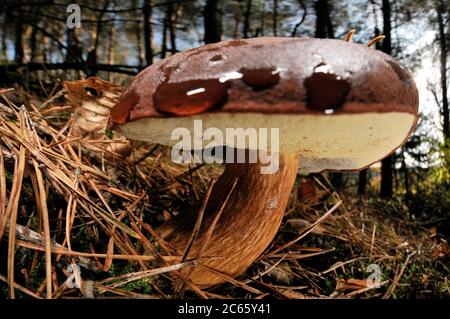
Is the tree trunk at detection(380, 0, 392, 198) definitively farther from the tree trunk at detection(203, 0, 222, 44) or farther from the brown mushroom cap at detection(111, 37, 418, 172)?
the brown mushroom cap at detection(111, 37, 418, 172)

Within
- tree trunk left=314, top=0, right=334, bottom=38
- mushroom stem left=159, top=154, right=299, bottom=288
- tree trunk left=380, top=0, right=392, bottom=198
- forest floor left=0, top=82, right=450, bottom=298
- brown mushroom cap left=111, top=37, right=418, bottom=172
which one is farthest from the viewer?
tree trunk left=314, top=0, right=334, bottom=38

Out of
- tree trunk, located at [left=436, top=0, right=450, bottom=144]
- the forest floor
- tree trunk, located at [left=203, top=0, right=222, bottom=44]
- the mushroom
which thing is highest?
tree trunk, located at [left=203, top=0, right=222, bottom=44]

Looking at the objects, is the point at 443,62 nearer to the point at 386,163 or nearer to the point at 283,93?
the point at 386,163

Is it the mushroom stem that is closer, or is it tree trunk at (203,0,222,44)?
the mushroom stem

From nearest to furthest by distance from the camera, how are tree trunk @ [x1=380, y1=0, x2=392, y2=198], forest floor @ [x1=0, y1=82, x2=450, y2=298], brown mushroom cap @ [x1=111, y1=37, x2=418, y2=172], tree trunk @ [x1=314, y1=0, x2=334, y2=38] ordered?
1. brown mushroom cap @ [x1=111, y1=37, x2=418, y2=172]
2. forest floor @ [x1=0, y1=82, x2=450, y2=298]
3. tree trunk @ [x1=380, y1=0, x2=392, y2=198]
4. tree trunk @ [x1=314, y1=0, x2=334, y2=38]

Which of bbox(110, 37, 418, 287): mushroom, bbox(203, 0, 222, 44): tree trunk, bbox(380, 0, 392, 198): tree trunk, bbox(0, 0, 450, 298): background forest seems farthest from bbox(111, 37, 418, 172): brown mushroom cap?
bbox(203, 0, 222, 44): tree trunk

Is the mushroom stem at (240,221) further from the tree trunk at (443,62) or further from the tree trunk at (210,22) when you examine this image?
the tree trunk at (210,22)

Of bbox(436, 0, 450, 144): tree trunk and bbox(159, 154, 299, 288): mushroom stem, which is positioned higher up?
bbox(436, 0, 450, 144): tree trunk
